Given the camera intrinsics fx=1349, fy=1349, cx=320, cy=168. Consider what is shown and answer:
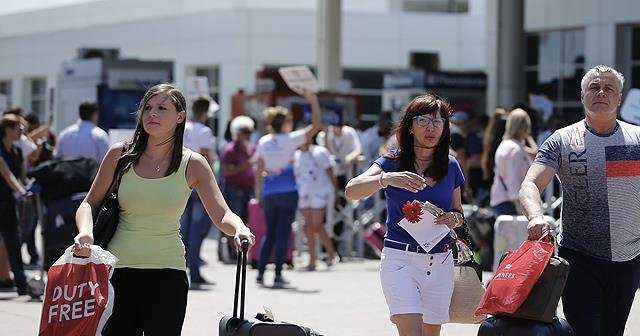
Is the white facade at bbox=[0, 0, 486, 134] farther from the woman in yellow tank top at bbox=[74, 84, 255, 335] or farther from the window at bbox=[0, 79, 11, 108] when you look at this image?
the woman in yellow tank top at bbox=[74, 84, 255, 335]

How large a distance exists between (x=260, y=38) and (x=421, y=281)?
3428 centimetres

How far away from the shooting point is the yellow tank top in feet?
20.9

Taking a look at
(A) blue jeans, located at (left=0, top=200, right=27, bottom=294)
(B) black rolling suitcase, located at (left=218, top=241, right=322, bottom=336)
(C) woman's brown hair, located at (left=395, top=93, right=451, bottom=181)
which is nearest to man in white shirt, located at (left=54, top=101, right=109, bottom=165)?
(A) blue jeans, located at (left=0, top=200, right=27, bottom=294)

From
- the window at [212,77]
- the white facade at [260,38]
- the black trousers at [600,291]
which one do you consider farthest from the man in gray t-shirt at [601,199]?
the window at [212,77]

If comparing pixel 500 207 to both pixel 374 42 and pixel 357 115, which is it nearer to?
pixel 357 115

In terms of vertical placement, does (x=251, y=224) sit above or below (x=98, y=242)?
below

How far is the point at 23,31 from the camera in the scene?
5675cm

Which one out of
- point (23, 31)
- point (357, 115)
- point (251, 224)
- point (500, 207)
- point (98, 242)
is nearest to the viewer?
point (98, 242)

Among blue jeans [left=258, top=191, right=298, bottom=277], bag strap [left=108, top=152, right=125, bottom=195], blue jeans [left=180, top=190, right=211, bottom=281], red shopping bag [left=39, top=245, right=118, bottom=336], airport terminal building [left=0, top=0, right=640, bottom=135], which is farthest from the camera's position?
airport terminal building [left=0, top=0, right=640, bottom=135]

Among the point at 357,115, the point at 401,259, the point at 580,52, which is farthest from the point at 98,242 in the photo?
the point at 580,52

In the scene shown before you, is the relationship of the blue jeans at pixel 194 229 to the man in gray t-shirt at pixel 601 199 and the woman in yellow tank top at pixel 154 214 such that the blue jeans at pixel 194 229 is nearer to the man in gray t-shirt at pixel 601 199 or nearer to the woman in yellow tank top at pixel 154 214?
the woman in yellow tank top at pixel 154 214

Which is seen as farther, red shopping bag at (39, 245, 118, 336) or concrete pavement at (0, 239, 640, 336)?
concrete pavement at (0, 239, 640, 336)

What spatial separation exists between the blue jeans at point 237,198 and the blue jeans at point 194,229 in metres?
2.60

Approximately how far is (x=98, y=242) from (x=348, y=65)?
36828mm
